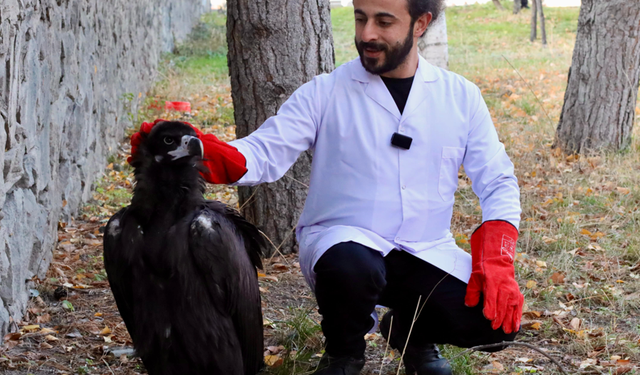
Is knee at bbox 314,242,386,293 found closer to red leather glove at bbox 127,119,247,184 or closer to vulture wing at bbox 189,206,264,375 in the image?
vulture wing at bbox 189,206,264,375

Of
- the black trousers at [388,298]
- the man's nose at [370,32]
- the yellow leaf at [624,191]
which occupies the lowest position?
the yellow leaf at [624,191]

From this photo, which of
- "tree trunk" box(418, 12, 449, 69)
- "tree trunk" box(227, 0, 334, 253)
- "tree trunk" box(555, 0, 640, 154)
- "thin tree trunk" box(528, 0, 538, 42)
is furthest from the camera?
"thin tree trunk" box(528, 0, 538, 42)

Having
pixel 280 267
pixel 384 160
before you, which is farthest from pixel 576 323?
pixel 280 267

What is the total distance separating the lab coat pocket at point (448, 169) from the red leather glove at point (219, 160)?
94cm

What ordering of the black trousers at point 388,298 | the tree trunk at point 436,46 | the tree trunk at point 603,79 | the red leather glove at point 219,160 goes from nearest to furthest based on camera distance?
the red leather glove at point 219,160 < the black trousers at point 388,298 < the tree trunk at point 603,79 < the tree trunk at point 436,46

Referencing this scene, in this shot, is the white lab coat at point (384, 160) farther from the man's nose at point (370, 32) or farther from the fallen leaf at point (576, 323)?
the fallen leaf at point (576, 323)

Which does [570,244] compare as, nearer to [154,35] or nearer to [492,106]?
[492,106]

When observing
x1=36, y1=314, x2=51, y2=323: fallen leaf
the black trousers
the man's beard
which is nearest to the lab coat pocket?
the black trousers

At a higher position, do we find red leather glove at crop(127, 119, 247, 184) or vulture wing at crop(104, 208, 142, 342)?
red leather glove at crop(127, 119, 247, 184)

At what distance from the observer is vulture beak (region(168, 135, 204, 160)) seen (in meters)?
2.44

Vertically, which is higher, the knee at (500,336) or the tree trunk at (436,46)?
the tree trunk at (436,46)

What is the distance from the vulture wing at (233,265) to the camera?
250 cm

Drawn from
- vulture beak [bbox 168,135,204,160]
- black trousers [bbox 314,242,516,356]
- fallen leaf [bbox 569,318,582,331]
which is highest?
vulture beak [bbox 168,135,204,160]

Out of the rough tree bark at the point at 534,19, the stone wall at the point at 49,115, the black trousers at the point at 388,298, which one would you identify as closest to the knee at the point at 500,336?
the black trousers at the point at 388,298
